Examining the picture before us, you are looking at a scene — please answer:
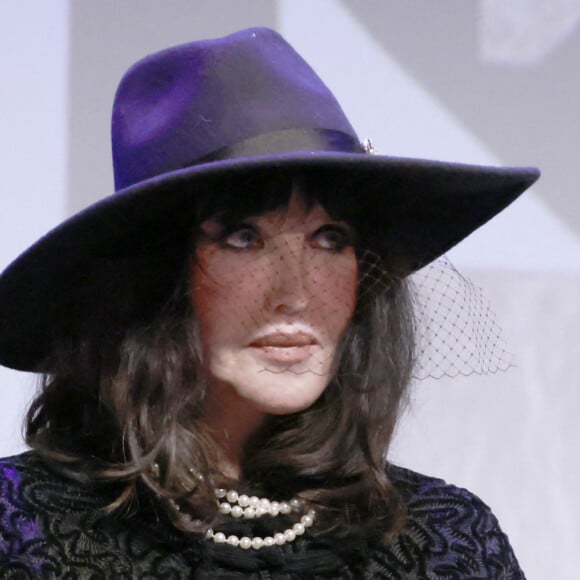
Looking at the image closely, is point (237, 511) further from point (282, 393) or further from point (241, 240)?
point (241, 240)

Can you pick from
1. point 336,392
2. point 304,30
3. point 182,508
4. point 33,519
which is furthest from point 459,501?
point 304,30

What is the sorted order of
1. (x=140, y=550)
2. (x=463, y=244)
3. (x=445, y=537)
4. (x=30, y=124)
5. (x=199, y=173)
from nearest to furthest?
(x=199, y=173) → (x=140, y=550) → (x=445, y=537) → (x=30, y=124) → (x=463, y=244)

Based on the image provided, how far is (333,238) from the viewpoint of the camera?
104cm

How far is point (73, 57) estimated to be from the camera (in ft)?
4.71

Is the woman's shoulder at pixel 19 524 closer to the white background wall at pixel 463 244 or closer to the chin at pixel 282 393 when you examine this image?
the chin at pixel 282 393

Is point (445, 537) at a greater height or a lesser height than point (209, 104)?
lesser

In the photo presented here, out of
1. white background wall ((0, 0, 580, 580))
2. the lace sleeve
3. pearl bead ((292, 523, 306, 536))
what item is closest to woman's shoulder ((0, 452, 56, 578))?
the lace sleeve

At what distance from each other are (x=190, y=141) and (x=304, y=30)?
2.00ft

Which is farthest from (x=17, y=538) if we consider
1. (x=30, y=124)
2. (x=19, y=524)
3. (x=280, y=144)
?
(x=30, y=124)

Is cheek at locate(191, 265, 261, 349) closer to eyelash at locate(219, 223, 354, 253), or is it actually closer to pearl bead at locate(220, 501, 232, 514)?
eyelash at locate(219, 223, 354, 253)

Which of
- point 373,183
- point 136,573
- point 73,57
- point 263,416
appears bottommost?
point 136,573

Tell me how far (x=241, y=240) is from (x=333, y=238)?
0.09m

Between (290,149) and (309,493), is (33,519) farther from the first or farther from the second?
(290,149)

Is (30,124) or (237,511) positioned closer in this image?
(237,511)
